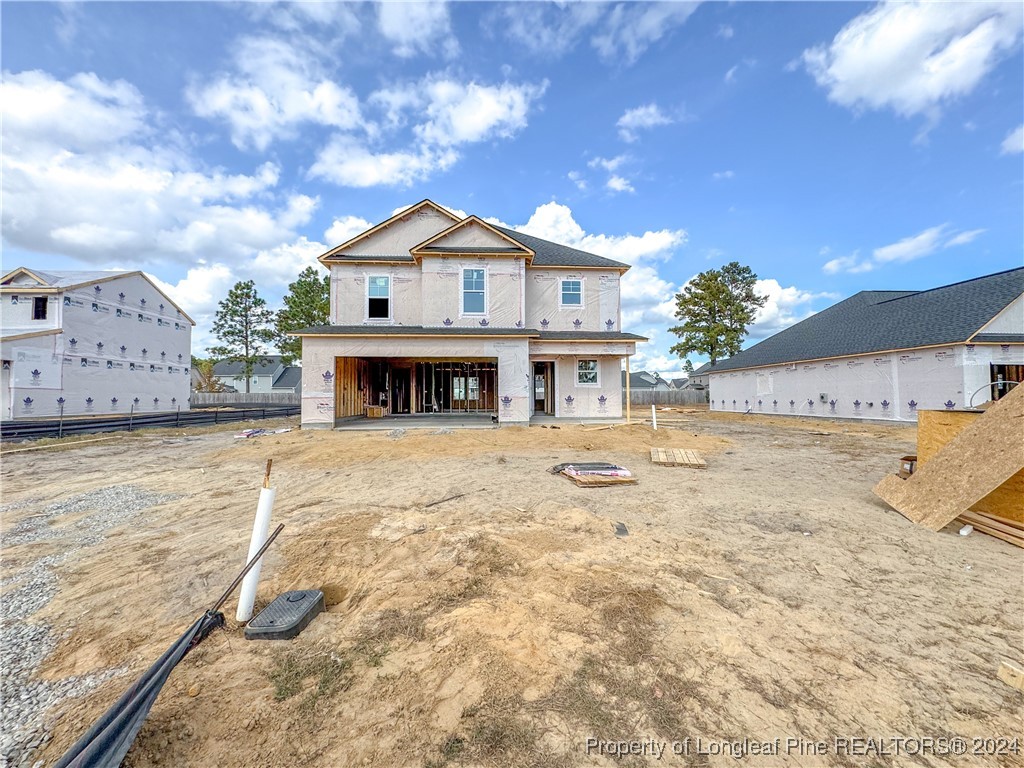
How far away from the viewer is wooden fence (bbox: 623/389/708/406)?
38438 mm

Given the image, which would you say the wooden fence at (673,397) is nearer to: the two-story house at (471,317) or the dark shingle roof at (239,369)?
the two-story house at (471,317)

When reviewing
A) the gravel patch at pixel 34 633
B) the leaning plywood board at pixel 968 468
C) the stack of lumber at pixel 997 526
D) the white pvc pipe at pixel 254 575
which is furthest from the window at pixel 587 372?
the white pvc pipe at pixel 254 575

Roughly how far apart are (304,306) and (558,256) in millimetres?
23033

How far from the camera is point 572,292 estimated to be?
17.6m

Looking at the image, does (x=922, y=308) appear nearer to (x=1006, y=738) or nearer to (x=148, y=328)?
(x=1006, y=738)

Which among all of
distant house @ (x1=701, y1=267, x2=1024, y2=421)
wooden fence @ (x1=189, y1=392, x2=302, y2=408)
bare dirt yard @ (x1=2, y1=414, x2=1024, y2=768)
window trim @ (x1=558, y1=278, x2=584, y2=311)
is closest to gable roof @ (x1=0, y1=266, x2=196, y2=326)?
wooden fence @ (x1=189, y1=392, x2=302, y2=408)

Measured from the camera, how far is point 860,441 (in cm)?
1234

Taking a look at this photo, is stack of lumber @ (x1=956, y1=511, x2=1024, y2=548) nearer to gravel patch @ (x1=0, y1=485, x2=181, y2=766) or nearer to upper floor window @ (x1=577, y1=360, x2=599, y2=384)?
gravel patch @ (x1=0, y1=485, x2=181, y2=766)

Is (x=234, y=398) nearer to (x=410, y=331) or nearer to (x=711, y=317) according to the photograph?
(x=410, y=331)

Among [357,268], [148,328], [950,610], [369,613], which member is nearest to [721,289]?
Result: [357,268]

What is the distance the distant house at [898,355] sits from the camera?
49.9ft

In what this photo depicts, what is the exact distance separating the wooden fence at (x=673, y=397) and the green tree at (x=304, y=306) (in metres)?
29.4

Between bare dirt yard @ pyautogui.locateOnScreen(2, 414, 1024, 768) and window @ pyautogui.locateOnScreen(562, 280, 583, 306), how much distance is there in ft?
41.9

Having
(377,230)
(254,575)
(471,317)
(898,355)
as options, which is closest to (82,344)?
(377,230)
